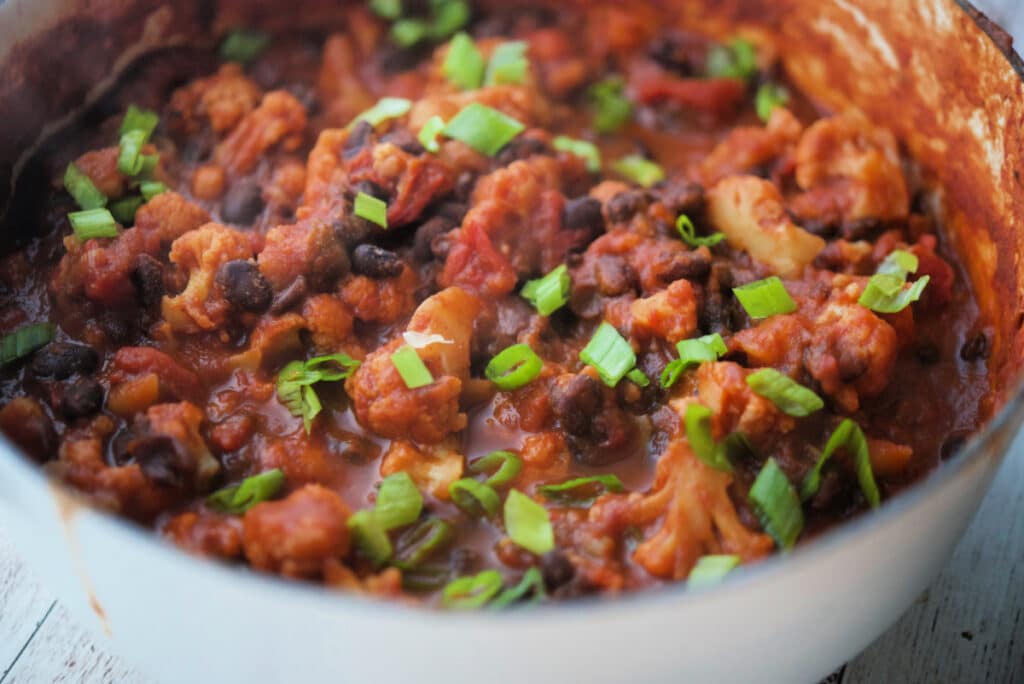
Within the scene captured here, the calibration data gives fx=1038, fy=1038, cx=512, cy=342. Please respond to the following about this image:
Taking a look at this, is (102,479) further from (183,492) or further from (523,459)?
(523,459)

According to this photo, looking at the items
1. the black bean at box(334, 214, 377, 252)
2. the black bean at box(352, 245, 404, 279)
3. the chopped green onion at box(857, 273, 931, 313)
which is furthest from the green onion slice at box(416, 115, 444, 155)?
the chopped green onion at box(857, 273, 931, 313)

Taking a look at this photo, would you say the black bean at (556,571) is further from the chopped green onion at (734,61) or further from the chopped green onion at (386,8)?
the chopped green onion at (386,8)

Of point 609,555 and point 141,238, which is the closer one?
point 609,555

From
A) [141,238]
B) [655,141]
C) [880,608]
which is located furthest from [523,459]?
[655,141]

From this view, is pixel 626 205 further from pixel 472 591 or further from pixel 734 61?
pixel 472 591

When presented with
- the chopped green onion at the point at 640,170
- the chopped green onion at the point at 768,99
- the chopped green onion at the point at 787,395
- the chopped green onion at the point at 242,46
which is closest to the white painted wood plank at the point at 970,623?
the chopped green onion at the point at 787,395

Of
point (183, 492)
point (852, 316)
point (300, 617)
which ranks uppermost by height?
point (852, 316)

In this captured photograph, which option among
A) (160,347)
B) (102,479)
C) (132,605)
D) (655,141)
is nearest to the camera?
(132,605)

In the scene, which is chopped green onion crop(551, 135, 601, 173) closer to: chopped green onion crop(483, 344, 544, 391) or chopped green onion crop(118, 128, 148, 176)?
chopped green onion crop(483, 344, 544, 391)
